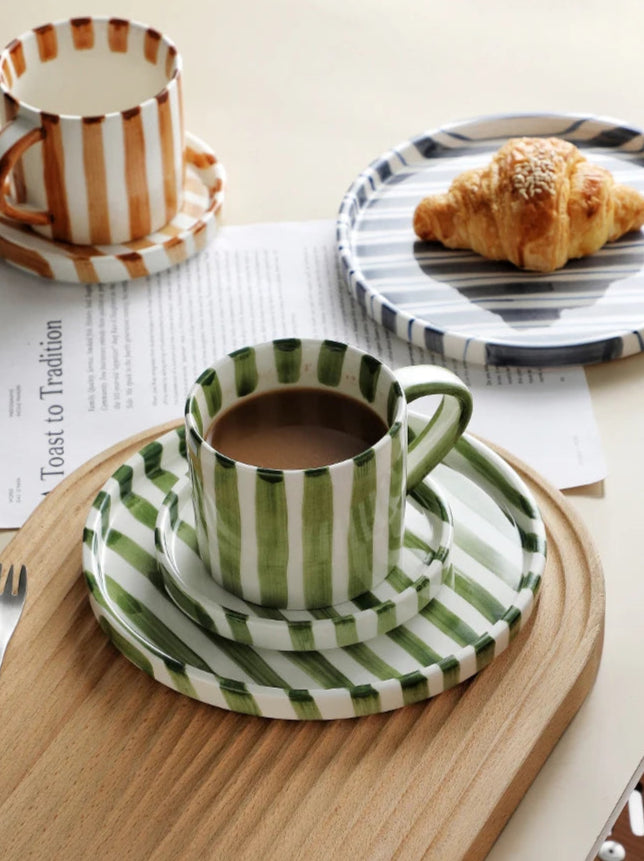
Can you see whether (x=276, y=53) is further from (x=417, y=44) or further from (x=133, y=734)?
(x=133, y=734)

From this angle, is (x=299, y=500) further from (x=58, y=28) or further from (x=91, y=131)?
(x=58, y=28)

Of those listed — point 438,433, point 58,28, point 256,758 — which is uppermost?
point 58,28

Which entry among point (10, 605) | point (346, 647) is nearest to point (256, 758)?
point (346, 647)

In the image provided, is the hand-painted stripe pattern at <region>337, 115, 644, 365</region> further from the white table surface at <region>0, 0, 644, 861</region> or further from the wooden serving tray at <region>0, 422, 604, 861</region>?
the wooden serving tray at <region>0, 422, 604, 861</region>

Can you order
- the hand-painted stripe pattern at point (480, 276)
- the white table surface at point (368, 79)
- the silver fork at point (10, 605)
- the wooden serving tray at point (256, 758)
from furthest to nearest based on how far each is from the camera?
the white table surface at point (368, 79)
the hand-painted stripe pattern at point (480, 276)
the silver fork at point (10, 605)
the wooden serving tray at point (256, 758)

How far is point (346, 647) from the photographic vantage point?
2.19 feet

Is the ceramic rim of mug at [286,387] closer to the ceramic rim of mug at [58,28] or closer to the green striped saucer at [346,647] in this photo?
the green striped saucer at [346,647]

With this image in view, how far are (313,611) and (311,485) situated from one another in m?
0.10

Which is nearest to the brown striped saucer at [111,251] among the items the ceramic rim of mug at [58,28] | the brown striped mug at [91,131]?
the brown striped mug at [91,131]

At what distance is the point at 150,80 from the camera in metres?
1.07

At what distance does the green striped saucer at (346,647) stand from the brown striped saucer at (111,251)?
0.30m

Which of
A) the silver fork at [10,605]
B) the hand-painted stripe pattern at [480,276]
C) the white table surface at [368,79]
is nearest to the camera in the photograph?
the silver fork at [10,605]

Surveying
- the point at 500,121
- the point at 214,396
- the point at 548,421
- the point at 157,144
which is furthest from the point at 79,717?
the point at 500,121

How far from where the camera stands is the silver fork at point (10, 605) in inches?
27.1
